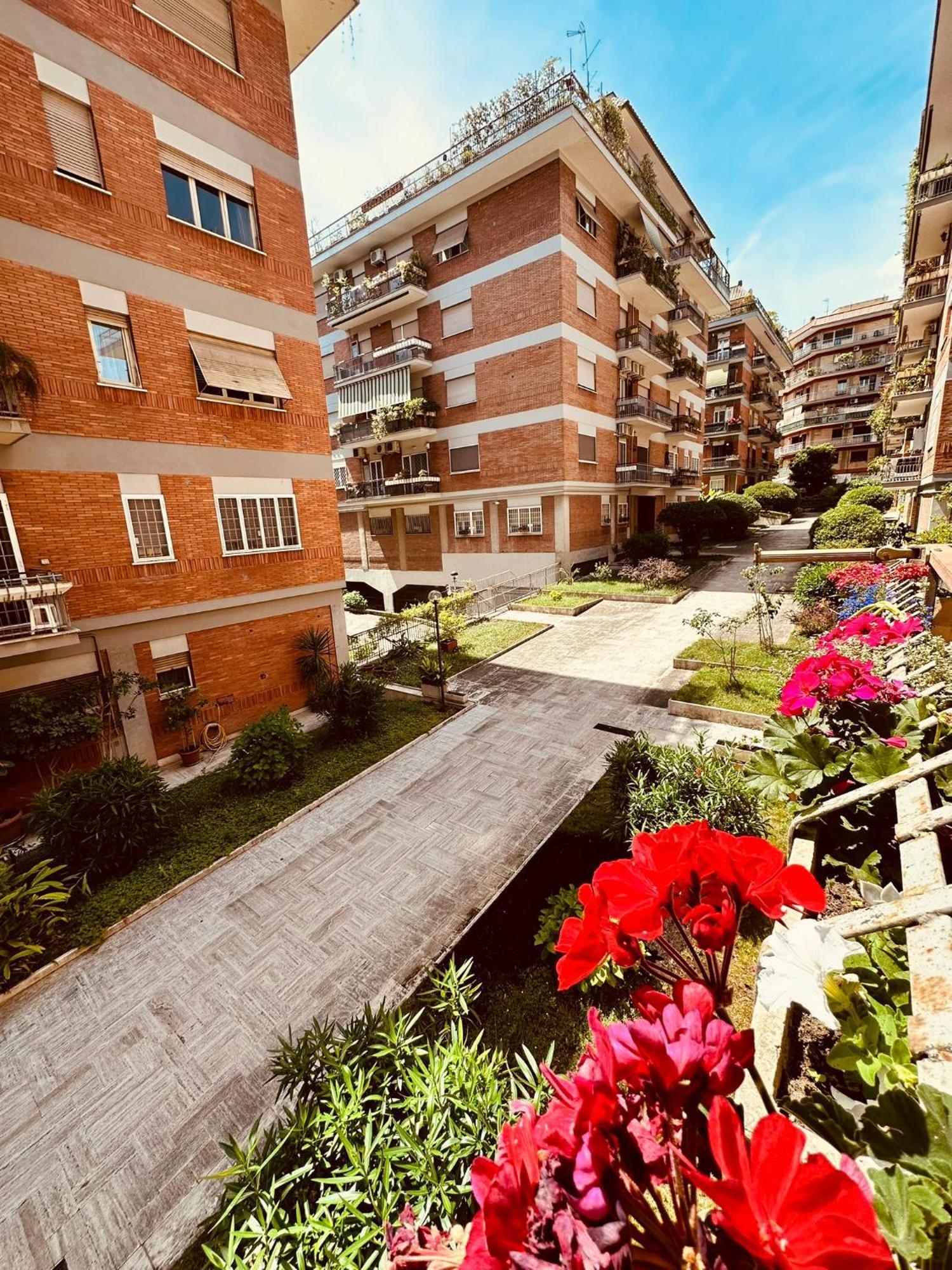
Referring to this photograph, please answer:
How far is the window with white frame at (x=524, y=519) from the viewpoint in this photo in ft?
61.7

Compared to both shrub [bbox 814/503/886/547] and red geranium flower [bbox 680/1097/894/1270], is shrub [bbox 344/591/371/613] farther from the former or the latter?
red geranium flower [bbox 680/1097/894/1270]

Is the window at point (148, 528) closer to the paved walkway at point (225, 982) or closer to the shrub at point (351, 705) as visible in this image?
→ the shrub at point (351, 705)

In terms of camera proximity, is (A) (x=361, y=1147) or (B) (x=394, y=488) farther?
(B) (x=394, y=488)

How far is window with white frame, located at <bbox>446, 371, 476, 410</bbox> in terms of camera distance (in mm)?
19469

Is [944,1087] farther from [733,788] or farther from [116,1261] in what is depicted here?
[116,1261]

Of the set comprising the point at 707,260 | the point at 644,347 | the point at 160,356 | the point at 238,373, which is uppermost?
the point at 707,260

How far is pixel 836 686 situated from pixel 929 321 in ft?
96.4

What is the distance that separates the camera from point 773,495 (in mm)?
35500

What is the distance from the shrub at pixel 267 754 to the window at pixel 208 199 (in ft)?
27.9

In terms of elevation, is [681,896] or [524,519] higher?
[524,519]

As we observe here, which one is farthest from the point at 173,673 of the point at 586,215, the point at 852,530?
the point at 586,215

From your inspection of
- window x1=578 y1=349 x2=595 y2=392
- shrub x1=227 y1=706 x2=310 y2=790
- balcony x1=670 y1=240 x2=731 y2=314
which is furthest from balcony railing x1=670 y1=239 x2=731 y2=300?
shrub x1=227 y1=706 x2=310 y2=790

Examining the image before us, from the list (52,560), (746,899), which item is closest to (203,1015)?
(746,899)

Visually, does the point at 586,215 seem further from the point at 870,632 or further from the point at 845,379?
the point at 845,379
